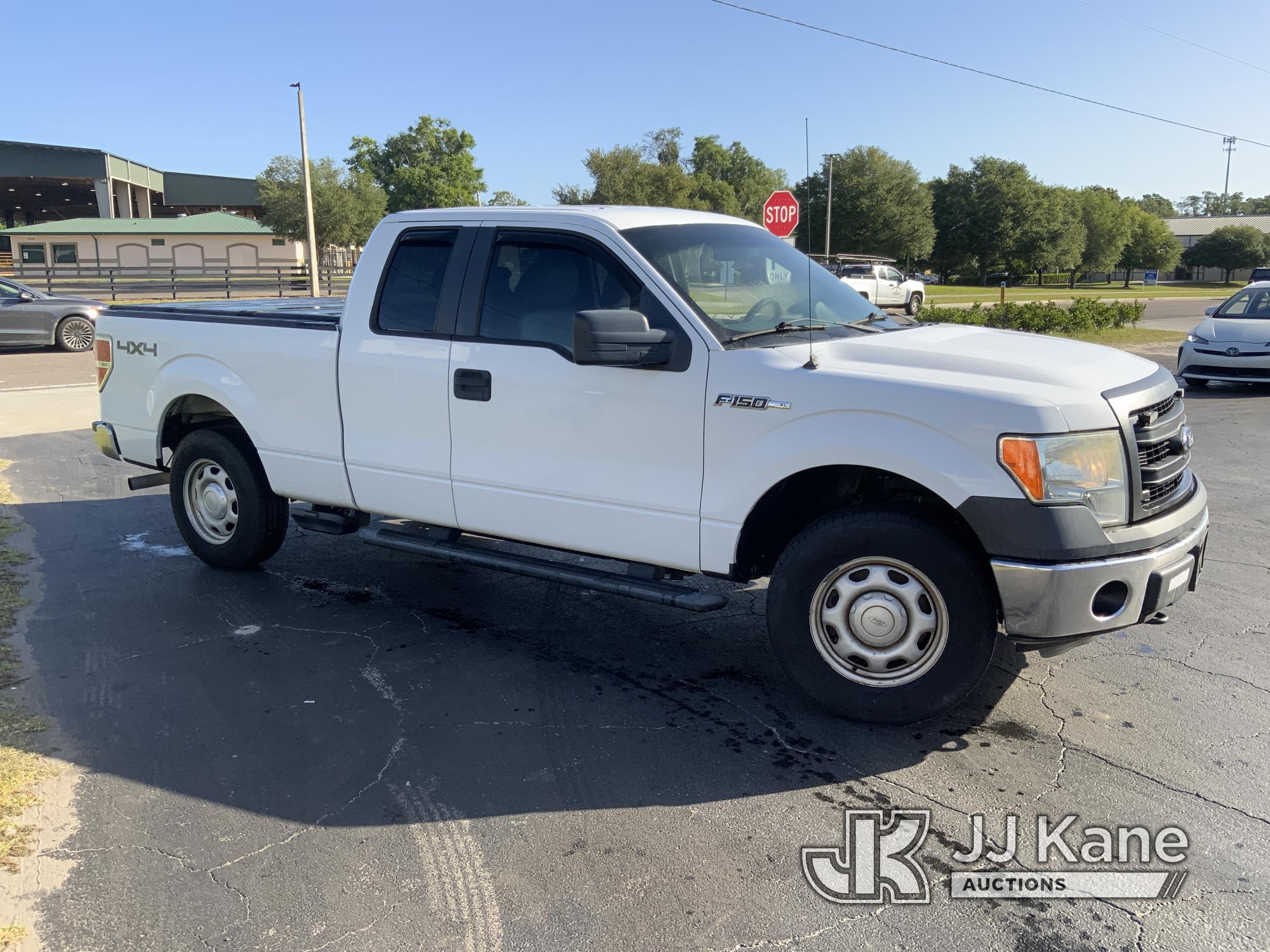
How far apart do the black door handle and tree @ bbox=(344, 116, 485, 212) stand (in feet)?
242

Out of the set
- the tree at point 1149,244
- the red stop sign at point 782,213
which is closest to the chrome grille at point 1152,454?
the red stop sign at point 782,213

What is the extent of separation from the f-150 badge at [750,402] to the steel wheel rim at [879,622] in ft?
2.27

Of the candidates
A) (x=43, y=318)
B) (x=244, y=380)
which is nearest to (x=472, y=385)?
(x=244, y=380)

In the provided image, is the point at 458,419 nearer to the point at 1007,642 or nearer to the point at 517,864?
the point at 517,864

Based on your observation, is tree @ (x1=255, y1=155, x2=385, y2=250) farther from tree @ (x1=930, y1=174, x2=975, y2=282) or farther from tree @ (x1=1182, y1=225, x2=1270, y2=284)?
tree @ (x1=1182, y1=225, x2=1270, y2=284)

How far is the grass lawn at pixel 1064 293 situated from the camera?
45.8m

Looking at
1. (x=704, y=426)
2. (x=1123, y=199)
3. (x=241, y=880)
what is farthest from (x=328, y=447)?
(x=1123, y=199)

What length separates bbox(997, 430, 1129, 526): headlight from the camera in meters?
3.63

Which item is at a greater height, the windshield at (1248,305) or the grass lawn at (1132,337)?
the windshield at (1248,305)

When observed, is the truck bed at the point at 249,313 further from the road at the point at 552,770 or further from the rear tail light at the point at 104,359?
the road at the point at 552,770

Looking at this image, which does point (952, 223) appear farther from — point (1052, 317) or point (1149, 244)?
point (1052, 317)

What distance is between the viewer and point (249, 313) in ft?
19.6

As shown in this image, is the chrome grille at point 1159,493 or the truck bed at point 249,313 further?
the truck bed at point 249,313

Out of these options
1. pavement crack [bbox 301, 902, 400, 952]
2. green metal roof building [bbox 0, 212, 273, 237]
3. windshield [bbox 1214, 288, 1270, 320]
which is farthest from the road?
green metal roof building [bbox 0, 212, 273, 237]
